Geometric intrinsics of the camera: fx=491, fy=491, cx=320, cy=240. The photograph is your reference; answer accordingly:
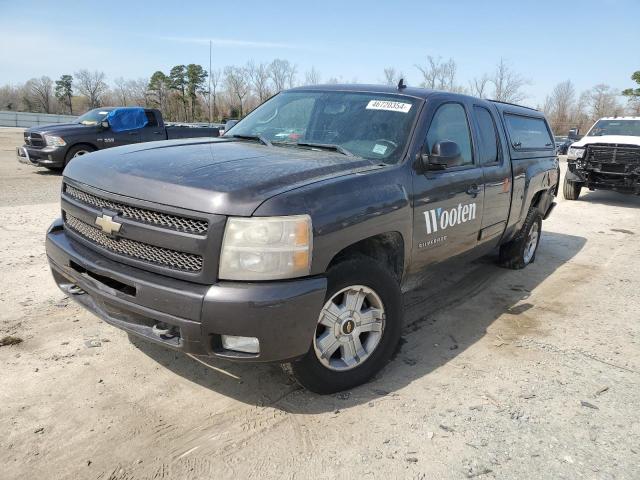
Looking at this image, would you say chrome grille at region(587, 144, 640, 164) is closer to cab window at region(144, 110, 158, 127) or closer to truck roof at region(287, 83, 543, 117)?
truck roof at region(287, 83, 543, 117)

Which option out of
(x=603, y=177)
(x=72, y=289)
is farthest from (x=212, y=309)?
(x=603, y=177)

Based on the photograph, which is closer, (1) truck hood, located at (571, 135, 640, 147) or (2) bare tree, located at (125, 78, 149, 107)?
(1) truck hood, located at (571, 135, 640, 147)

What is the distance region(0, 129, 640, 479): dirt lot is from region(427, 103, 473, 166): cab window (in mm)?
1458

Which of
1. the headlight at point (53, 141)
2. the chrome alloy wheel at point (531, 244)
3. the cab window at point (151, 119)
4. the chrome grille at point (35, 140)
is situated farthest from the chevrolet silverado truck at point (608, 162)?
the chrome grille at point (35, 140)

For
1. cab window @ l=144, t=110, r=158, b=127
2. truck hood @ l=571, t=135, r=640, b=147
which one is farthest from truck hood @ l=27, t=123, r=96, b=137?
truck hood @ l=571, t=135, r=640, b=147

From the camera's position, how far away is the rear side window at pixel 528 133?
16.9ft

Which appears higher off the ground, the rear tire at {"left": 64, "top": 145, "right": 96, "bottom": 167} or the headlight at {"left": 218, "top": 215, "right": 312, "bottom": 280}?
the headlight at {"left": 218, "top": 215, "right": 312, "bottom": 280}

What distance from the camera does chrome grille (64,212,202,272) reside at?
2.46 metres

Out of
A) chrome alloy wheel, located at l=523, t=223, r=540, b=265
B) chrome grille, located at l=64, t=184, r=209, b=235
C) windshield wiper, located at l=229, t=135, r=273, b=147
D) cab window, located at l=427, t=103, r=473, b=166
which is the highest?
→ cab window, located at l=427, t=103, r=473, b=166

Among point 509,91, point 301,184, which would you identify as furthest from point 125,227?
point 509,91

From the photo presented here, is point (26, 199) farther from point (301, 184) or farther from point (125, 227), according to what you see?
point (301, 184)

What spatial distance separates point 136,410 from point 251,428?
0.66m

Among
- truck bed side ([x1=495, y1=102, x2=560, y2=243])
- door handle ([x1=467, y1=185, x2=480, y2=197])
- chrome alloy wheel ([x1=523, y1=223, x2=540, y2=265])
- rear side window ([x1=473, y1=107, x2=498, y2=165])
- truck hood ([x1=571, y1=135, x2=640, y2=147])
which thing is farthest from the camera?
truck hood ([x1=571, y1=135, x2=640, y2=147])

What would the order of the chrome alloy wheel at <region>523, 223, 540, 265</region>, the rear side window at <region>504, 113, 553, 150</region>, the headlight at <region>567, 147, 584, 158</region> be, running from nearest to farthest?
the rear side window at <region>504, 113, 553, 150</region>
the chrome alloy wheel at <region>523, 223, 540, 265</region>
the headlight at <region>567, 147, 584, 158</region>
